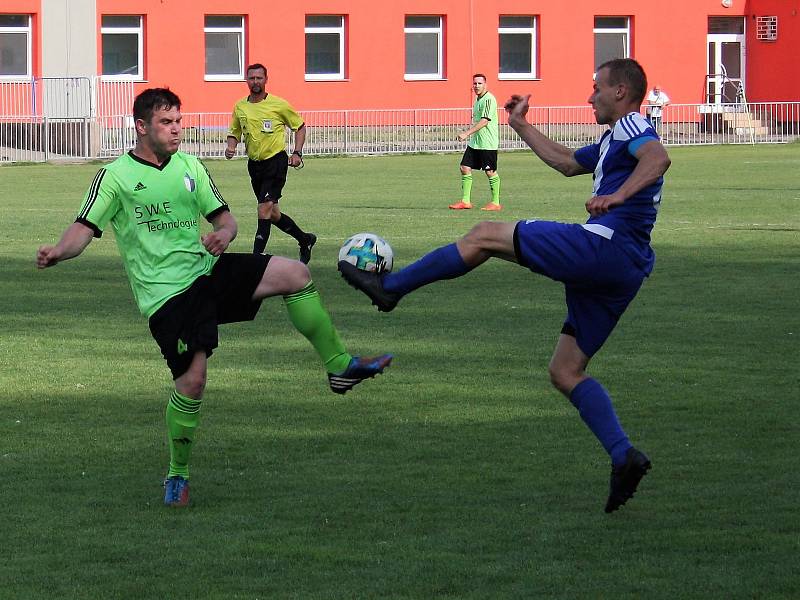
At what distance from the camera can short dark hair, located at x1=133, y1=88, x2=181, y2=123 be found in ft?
22.8

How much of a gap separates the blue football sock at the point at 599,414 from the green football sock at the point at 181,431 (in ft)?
5.59

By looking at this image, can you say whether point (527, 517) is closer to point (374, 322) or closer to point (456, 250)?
point (456, 250)

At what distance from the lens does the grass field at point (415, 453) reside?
19.6ft

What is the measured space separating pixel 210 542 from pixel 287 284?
133cm

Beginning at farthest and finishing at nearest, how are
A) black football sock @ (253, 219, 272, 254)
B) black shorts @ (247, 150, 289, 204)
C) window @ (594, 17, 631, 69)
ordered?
window @ (594, 17, 631, 69)
black shorts @ (247, 150, 289, 204)
black football sock @ (253, 219, 272, 254)

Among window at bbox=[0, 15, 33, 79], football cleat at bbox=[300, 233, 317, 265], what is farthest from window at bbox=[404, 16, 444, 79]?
football cleat at bbox=[300, 233, 317, 265]

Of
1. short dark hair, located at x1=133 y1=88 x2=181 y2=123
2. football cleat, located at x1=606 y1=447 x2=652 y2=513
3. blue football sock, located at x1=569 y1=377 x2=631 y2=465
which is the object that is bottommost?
football cleat, located at x1=606 y1=447 x2=652 y2=513

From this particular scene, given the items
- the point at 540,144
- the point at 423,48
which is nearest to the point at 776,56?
the point at 423,48

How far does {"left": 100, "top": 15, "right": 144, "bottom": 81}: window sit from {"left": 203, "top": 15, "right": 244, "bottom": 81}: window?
204 centimetres

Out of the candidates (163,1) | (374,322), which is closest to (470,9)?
(163,1)

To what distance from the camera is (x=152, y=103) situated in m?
6.95

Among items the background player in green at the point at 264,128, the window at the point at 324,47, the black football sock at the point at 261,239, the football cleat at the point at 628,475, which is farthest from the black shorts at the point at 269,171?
the window at the point at 324,47

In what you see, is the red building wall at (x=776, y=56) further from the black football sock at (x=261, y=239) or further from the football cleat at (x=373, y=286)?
the football cleat at (x=373, y=286)

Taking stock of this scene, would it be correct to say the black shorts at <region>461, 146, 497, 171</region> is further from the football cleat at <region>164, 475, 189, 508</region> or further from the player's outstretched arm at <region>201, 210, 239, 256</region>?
the football cleat at <region>164, 475, 189, 508</region>
